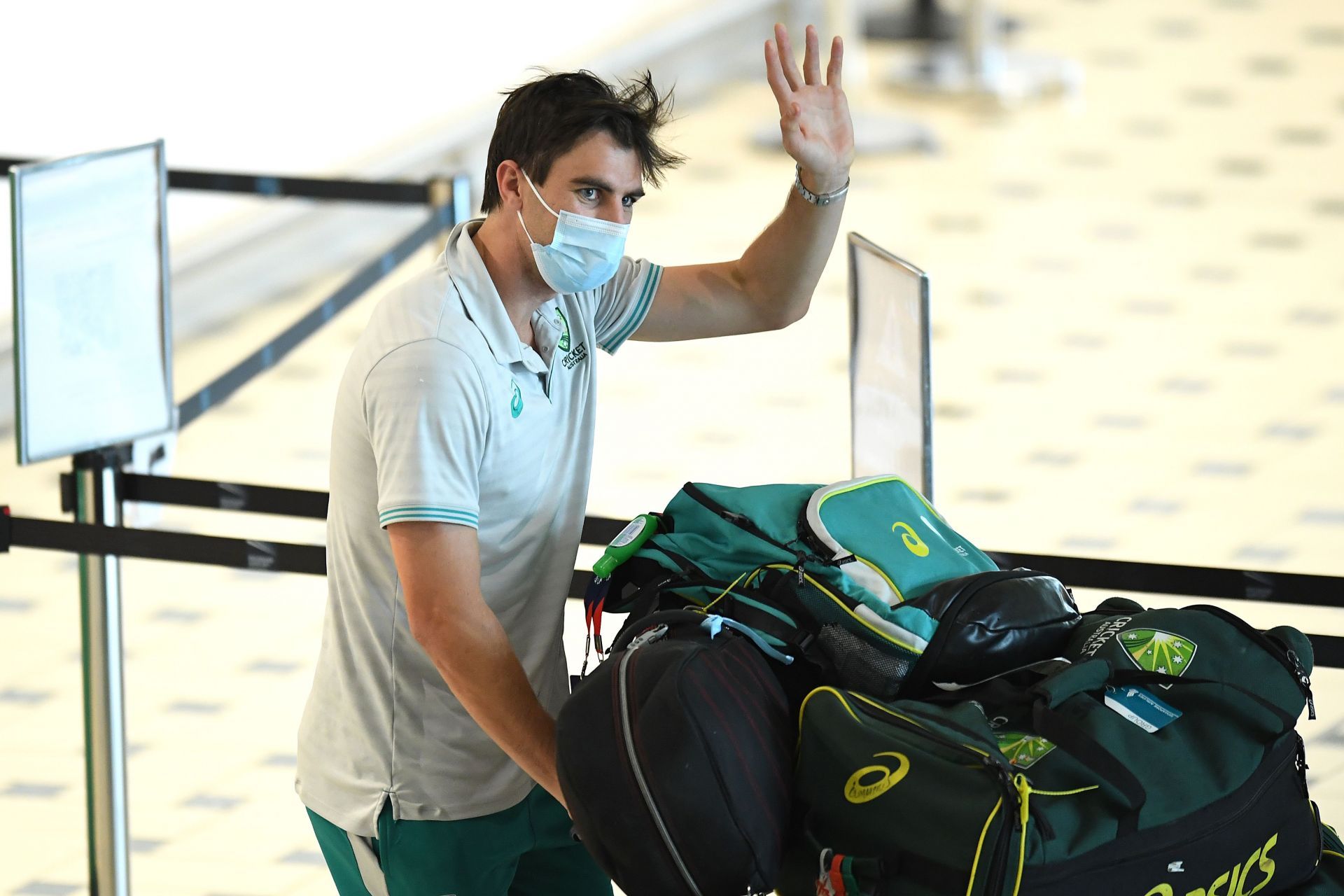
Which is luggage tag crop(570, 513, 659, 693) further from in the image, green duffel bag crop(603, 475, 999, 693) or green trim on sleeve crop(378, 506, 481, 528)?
green trim on sleeve crop(378, 506, 481, 528)

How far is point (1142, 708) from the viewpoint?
1963mm

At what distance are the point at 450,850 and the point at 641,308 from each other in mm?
789

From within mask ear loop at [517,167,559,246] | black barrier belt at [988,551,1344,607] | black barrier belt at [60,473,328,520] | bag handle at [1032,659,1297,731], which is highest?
mask ear loop at [517,167,559,246]

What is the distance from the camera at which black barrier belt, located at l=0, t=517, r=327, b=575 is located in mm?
2811

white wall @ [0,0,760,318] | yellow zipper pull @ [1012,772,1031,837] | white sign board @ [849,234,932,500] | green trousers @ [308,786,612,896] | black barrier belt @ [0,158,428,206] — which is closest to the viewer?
yellow zipper pull @ [1012,772,1031,837]

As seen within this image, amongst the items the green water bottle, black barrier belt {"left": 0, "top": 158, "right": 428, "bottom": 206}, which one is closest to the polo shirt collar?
the green water bottle

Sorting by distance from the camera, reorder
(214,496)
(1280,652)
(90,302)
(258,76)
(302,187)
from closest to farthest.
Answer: (1280,652), (214,496), (90,302), (302,187), (258,76)

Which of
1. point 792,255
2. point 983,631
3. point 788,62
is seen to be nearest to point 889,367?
point 792,255

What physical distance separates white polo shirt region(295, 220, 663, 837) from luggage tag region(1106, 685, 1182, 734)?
723 mm

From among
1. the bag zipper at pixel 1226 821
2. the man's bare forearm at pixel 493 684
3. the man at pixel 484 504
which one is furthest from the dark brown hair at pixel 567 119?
the bag zipper at pixel 1226 821

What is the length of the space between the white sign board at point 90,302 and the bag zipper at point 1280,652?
1.82m

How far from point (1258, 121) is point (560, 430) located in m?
8.01

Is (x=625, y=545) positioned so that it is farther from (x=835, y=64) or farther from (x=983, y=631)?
(x=835, y=64)

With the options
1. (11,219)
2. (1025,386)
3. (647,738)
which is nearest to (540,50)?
(1025,386)
